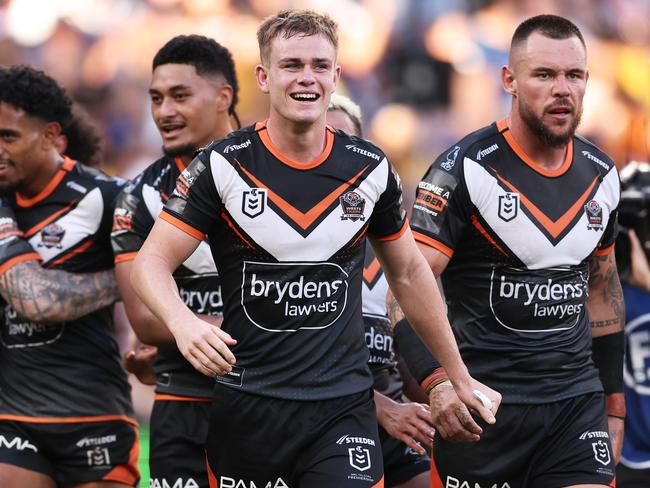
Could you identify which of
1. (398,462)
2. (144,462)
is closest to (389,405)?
(398,462)

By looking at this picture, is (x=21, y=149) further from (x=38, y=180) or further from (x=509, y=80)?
(x=509, y=80)

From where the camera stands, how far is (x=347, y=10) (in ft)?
47.4

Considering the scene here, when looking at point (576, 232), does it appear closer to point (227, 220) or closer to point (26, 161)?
point (227, 220)

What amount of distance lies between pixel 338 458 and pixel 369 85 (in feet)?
33.6

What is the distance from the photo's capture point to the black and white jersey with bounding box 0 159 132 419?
19.5 feet

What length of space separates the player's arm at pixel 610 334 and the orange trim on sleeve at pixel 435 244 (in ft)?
2.82

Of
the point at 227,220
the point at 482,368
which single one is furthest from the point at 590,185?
the point at 227,220

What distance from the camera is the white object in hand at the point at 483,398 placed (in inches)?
182

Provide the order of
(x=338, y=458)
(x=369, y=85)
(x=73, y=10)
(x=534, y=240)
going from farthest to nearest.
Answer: (x=369, y=85) < (x=73, y=10) < (x=534, y=240) < (x=338, y=458)

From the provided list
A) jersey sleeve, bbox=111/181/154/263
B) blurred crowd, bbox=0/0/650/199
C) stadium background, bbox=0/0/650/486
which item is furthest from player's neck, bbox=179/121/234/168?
Result: stadium background, bbox=0/0/650/486

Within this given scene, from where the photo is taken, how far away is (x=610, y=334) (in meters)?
5.70

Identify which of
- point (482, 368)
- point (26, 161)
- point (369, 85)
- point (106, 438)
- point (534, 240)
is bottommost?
point (106, 438)

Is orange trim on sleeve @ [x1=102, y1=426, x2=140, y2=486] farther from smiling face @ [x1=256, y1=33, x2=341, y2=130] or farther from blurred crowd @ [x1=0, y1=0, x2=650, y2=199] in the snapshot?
blurred crowd @ [x1=0, y1=0, x2=650, y2=199]

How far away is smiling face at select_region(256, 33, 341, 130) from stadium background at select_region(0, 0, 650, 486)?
8274 mm
